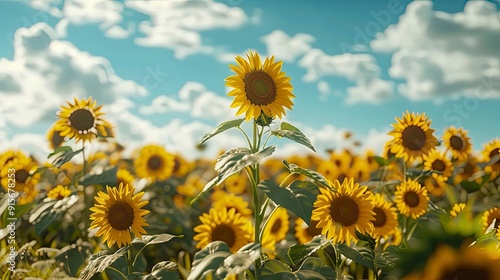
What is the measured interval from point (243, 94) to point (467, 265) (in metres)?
1.76

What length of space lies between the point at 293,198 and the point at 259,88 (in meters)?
0.57

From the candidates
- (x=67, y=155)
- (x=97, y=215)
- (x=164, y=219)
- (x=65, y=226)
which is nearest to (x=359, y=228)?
(x=97, y=215)

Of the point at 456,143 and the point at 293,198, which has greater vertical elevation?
the point at 456,143

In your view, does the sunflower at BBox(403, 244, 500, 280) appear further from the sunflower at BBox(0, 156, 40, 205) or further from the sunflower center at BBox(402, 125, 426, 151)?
the sunflower at BBox(0, 156, 40, 205)

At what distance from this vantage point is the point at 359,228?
2.56 m

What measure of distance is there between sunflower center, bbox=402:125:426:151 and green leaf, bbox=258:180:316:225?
5.67ft

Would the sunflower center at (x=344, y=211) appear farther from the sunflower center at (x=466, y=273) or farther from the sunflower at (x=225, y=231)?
the sunflower center at (x=466, y=273)

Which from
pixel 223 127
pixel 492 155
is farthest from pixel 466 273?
pixel 492 155

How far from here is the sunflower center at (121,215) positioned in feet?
8.28

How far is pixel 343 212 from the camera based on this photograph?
2.54 metres

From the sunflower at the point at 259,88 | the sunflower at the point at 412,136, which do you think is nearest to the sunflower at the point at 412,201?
the sunflower at the point at 412,136

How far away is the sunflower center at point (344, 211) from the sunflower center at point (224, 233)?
74 cm

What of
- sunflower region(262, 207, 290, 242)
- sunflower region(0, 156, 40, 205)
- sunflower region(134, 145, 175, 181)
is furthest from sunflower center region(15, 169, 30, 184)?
sunflower region(262, 207, 290, 242)

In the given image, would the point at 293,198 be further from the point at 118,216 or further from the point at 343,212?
the point at 118,216
